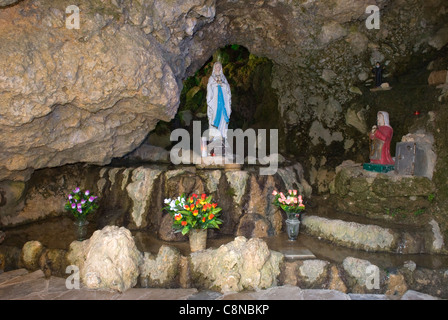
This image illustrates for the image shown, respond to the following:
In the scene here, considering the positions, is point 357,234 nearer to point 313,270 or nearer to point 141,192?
point 313,270

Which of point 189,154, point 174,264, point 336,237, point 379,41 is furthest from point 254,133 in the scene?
point 174,264

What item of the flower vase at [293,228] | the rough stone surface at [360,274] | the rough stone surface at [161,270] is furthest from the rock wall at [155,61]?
the rough stone surface at [360,274]

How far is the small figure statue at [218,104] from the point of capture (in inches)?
323

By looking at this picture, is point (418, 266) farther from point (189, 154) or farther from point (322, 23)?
point (322, 23)

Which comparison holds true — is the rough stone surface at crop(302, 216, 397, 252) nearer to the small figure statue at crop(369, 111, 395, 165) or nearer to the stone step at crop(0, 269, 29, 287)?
the small figure statue at crop(369, 111, 395, 165)

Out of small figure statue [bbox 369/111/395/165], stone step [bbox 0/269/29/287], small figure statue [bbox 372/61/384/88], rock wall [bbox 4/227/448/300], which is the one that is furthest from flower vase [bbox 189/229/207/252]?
small figure statue [bbox 372/61/384/88]

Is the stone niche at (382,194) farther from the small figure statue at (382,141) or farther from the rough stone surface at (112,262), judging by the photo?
the rough stone surface at (112,262)

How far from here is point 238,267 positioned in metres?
5.01

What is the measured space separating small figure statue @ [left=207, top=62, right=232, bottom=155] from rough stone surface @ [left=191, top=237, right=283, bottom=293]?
360 cm

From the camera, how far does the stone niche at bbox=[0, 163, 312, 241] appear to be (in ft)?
22.6

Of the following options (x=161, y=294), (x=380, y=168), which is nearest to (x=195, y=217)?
(x=161, y=294)

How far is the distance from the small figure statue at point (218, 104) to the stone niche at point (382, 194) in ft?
10.4

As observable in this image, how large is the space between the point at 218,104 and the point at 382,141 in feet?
13.0

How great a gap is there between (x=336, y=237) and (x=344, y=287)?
1.56 metres
